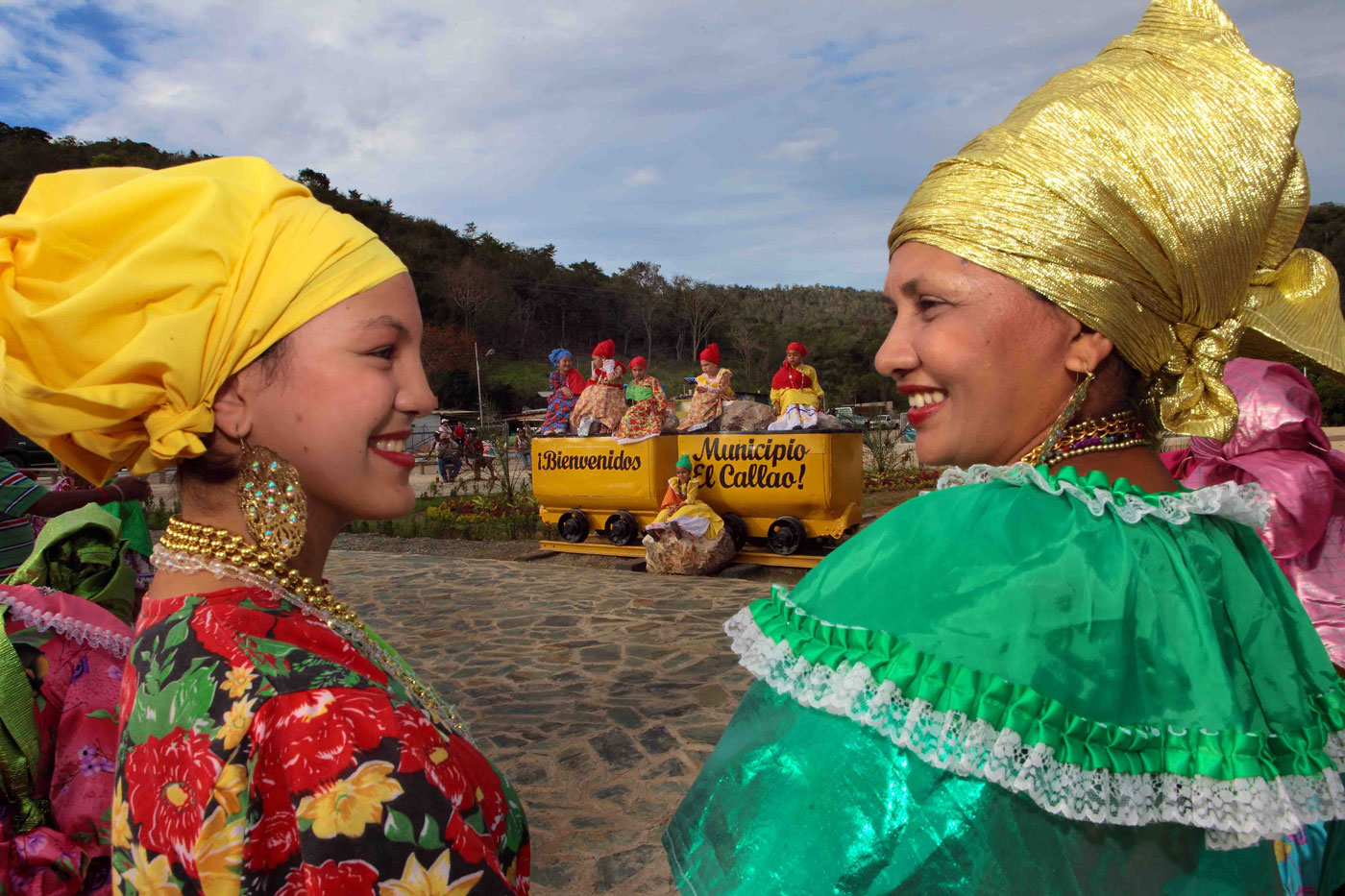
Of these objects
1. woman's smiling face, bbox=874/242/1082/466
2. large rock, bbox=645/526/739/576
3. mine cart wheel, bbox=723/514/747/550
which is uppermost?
woman's smiling face, bbox=874/242/1082/466

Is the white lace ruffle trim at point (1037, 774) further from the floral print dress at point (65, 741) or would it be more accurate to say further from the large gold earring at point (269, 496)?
the floral print dress at point (65, 741)

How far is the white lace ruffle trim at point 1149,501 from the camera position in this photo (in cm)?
108

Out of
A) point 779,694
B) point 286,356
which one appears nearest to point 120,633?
point 286,356

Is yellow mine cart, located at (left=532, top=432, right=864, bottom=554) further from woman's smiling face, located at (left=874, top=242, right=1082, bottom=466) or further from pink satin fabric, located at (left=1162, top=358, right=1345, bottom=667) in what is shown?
woman's smiling face, located at (left=874, top=242, right=1082, bottom=466)

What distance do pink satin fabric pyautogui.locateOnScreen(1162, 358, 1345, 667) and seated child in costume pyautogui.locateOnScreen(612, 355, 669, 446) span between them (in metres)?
7.33

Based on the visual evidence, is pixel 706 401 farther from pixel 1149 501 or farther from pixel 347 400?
pixel 1149 501

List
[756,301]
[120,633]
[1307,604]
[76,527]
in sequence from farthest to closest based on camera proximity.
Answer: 1. [756,301]
2. [1307,604]
3. [76,527]
4. [120,633]

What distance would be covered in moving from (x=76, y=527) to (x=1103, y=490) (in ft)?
7.39

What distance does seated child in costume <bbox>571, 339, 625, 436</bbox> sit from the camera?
1048 cm

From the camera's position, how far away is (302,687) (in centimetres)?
110

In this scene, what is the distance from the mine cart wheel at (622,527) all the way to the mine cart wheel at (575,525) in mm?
494

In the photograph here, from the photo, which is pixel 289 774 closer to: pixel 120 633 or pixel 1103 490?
pixel 120 633

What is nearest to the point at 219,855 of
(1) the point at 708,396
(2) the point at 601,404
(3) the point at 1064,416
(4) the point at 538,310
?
(3) the point at 1064,416

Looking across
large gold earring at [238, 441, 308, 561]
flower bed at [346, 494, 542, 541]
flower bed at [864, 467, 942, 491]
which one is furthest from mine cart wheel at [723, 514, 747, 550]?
large gold earring at [238, 441, 308, 561]
